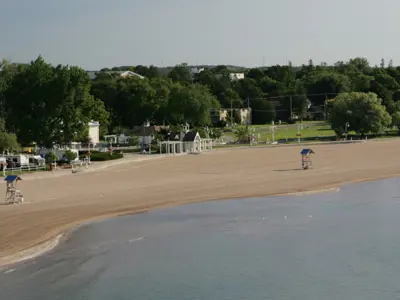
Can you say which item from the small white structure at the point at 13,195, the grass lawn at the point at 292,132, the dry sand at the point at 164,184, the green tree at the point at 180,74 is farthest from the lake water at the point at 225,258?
the green tree at the point at 180,74

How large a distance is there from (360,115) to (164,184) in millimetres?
50615

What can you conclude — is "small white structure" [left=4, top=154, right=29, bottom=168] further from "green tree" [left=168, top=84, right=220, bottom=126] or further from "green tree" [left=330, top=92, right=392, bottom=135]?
"green tree" [left=330, top=92, right=392, bottom=135]

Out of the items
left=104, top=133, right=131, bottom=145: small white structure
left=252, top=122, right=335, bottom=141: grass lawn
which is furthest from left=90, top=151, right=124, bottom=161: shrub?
left=252, top=122, right=335, bottom=141: grass lawn

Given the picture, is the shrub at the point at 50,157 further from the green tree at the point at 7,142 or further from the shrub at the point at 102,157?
the shrub at the point at 102,157

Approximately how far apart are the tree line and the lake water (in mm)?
28756

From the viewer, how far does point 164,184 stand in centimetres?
4116

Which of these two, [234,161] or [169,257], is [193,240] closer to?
[169,257]

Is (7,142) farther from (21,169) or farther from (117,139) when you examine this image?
(117,139)

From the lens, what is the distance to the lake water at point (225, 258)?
1941 centimetres

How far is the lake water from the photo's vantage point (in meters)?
19.4

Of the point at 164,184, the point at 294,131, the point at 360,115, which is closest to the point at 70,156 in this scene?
the point at 164,184


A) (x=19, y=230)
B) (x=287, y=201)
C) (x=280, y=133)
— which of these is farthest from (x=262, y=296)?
(x=280, y=133)

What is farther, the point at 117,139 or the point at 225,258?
the point at 117,139

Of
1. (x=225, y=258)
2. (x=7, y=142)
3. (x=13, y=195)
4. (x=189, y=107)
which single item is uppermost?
(x=189, y=107)
